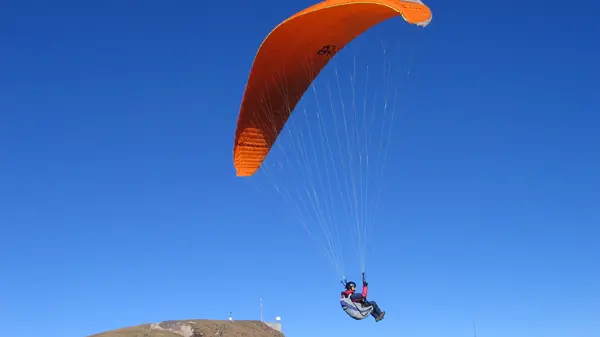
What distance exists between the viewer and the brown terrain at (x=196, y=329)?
30.9 metres

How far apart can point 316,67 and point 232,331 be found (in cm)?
Result: 1249

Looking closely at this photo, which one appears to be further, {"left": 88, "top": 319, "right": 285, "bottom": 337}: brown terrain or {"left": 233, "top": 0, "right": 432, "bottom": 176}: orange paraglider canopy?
{"left": 88, "top": 319, "right": 285, "bottom": 337}: brown terrain

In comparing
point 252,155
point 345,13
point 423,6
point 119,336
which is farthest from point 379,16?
point 119,336

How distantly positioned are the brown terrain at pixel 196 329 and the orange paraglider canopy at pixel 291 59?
7832 millimetres

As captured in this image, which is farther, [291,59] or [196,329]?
[196,329]

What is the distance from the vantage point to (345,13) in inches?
944

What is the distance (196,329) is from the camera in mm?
32375

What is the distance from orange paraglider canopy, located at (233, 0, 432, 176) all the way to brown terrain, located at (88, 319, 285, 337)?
7.83 meters

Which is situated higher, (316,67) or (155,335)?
(316,67)

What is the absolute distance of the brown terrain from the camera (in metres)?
30.9

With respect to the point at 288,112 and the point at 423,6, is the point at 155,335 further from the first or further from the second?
the point at 423,6

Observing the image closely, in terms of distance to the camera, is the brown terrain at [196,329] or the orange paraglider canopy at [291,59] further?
the brown terrain at [196,329]

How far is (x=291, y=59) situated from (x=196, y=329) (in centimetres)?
1261

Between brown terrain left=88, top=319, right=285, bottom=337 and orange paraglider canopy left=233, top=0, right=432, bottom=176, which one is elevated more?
orange paraglider canopy left=233, top=0, right=432, bottom=176
